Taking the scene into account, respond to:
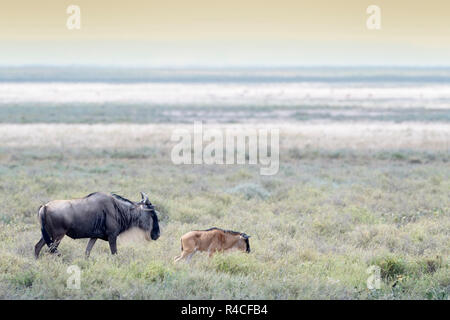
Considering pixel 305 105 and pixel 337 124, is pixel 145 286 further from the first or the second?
pixel 305 105

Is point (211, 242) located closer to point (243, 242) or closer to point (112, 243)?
point (243, 242)

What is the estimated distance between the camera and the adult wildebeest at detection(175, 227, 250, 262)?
8.82 metres

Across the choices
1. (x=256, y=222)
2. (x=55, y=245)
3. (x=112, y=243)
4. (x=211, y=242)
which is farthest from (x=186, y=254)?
(x=256, y=222)

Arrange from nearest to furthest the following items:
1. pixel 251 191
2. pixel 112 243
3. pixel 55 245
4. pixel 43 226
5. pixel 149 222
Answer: pixel 43 226 < pixel 55 245 < pixel 112 243 < pixel 149 222 < pixel 251 191

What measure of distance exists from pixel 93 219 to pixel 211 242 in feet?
5.42

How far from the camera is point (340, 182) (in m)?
17.8

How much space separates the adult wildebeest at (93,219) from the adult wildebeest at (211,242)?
579 millimetres

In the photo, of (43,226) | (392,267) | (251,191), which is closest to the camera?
(43,226)

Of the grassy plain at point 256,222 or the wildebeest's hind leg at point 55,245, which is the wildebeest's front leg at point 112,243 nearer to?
the grassy plain at point 256,222

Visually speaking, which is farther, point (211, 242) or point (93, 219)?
point (211, 242)

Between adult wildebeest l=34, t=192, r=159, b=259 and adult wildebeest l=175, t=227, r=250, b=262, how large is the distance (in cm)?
58

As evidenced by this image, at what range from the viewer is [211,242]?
8961mm

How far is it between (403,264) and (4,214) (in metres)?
7.37

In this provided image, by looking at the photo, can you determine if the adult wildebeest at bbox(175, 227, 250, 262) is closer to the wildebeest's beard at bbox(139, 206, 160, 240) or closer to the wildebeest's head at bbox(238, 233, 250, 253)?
the wildebeest's head at bbox(238, 233, 250, 253)
